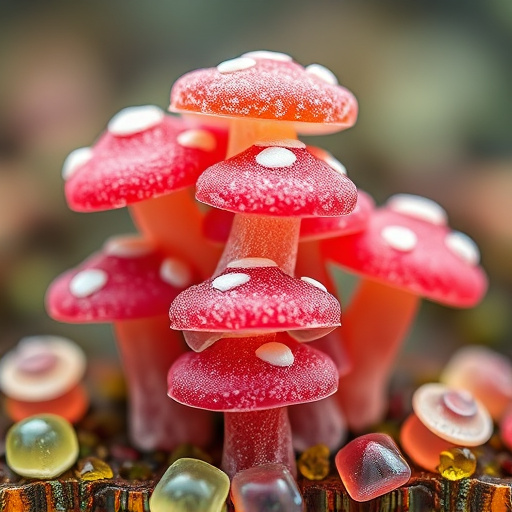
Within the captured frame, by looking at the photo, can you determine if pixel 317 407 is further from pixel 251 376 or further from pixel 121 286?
pixel 121 286

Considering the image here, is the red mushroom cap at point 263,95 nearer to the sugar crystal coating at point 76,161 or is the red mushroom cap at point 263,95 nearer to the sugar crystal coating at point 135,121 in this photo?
the sugar crystal coating at point 135,121

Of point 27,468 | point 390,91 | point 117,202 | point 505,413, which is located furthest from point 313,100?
point 390,91

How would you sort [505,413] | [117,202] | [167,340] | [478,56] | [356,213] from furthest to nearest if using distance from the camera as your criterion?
[478,56] < [505,413] < [167,340] < [356,213] < [117,202]

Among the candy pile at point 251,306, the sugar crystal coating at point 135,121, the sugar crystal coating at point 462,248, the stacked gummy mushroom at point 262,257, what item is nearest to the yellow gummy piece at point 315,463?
the candy pile at point 251,306

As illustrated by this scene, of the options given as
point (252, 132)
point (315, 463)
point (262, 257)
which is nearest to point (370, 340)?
point (315, 463)

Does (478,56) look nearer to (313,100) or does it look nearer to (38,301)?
(313,100)
